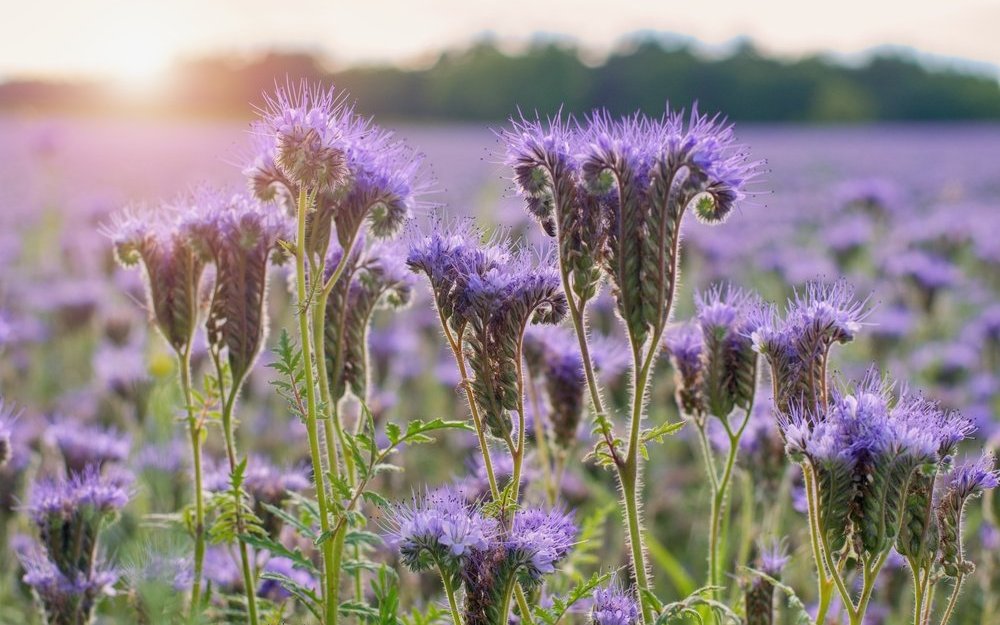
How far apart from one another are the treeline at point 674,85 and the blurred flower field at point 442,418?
44864 millimetres

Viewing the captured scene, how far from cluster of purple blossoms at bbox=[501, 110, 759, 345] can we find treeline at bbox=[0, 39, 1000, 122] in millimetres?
55915

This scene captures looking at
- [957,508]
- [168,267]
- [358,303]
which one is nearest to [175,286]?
[168,267]

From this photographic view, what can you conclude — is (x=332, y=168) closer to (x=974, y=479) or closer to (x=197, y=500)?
(x=197, y=500)

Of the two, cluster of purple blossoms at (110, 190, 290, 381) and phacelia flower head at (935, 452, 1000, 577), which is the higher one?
cluster of purple blossoms at (110, 190, 290, 381)

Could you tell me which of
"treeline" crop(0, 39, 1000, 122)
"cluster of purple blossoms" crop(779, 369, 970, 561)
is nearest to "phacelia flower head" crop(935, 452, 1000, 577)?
"cluster of purple blossoms" crop(779, 369, 970, 561)

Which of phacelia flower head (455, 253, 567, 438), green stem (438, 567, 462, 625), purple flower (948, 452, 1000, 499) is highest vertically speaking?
phacelia flower head (455, 253, 567, 438)

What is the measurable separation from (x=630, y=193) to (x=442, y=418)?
236 cm

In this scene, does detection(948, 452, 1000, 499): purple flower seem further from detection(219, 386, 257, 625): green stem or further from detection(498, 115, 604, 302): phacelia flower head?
detection(219, 386, 257, 625): green stem

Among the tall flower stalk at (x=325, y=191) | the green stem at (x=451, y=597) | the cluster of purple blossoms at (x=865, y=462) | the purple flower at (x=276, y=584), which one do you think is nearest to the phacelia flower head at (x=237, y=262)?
the tall flower stalk at (x=325, y=191)

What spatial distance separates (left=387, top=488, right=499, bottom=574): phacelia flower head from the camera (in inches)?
92.8

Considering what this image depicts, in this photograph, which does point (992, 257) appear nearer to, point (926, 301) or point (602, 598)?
point (926, 301)

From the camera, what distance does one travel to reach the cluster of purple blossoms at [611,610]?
247cm

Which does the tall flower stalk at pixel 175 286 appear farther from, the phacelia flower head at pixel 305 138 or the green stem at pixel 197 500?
the phacelia flower head at pixel 305 138

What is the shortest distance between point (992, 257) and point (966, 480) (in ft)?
30.6
